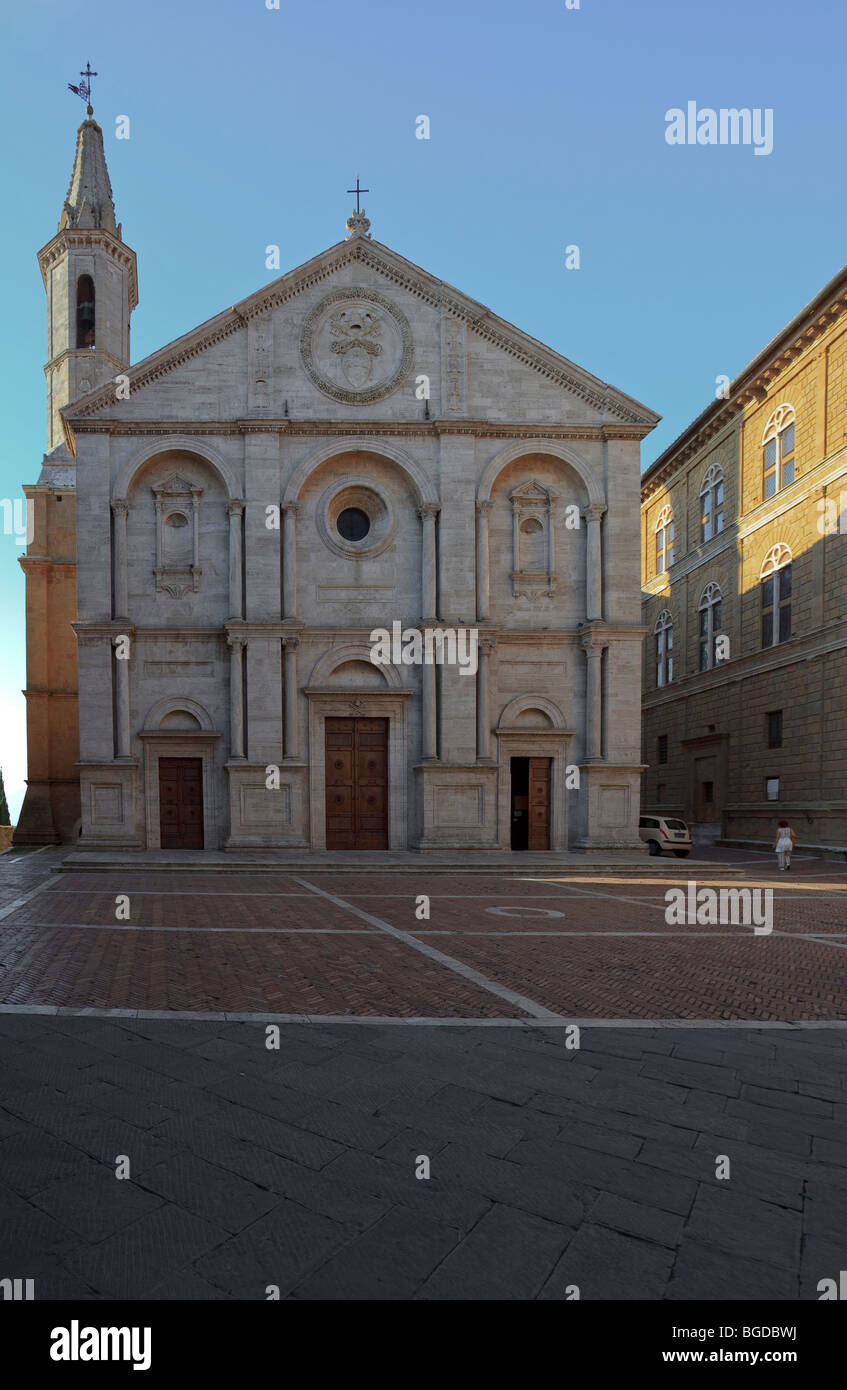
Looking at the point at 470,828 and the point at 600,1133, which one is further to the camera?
the point at 470,828

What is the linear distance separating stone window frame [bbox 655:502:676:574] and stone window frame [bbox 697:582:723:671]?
454 cm

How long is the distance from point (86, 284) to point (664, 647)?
3200 centimetres

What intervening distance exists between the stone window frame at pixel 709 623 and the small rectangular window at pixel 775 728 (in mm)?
4577

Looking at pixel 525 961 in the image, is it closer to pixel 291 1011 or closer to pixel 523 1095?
pixel 291 1011

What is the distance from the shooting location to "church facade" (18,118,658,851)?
926 inches

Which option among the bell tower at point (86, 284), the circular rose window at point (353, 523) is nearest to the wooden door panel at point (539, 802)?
the circular rose window at point (353, 523)

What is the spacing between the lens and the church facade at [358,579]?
77.2 ft

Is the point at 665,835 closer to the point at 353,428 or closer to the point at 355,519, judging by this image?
the point at 355,519

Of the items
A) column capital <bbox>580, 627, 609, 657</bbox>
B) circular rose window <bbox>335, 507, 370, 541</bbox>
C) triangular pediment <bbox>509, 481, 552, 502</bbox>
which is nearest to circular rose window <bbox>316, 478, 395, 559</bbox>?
circular rose window <bbox>335, 507, 370, 541</bbox>

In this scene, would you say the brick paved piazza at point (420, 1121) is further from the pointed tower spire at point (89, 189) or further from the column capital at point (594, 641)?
the pointed tower spire at point (89, 189)
